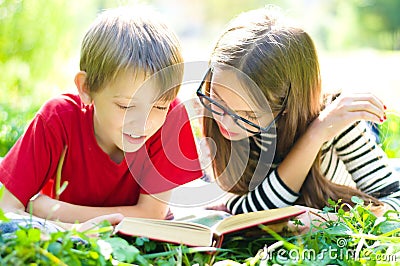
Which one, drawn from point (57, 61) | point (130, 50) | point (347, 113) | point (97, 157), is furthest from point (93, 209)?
point (57, 61)

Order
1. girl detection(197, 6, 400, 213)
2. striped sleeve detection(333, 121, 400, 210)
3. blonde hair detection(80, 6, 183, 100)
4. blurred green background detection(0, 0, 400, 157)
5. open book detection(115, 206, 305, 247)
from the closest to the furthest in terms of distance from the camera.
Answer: open book detection(115, 206, 305, 247), blonde hair detection(80, 6, 183, 100), girl detection(197, 6, 400, 213), striped sleeve detection(333, 121, 400, 210), blurred green background detection(0, 0, 400, 157)

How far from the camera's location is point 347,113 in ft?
5.08

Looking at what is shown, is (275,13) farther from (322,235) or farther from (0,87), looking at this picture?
(0,87)

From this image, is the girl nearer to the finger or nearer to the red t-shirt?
the finger

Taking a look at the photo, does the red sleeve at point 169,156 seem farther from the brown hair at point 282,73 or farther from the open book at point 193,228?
the open book at point 193,228

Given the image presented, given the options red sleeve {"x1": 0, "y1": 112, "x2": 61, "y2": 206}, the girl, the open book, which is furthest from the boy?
the open book

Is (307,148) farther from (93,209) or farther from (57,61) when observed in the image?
(57,61)

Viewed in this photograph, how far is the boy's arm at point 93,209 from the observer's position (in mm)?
1486

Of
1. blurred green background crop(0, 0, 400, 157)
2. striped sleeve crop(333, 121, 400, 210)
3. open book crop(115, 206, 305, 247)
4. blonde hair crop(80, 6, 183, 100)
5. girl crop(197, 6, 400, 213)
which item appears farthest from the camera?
blurred green background crop(0, 0, 400, 157)

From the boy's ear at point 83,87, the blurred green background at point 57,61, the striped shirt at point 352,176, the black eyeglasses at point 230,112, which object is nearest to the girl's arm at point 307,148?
the striped shirt at point 352,176

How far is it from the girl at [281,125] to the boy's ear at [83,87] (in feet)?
0.95

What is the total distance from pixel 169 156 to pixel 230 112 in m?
0.21

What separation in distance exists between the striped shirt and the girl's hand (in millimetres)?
114

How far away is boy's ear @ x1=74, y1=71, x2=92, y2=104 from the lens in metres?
1.49
